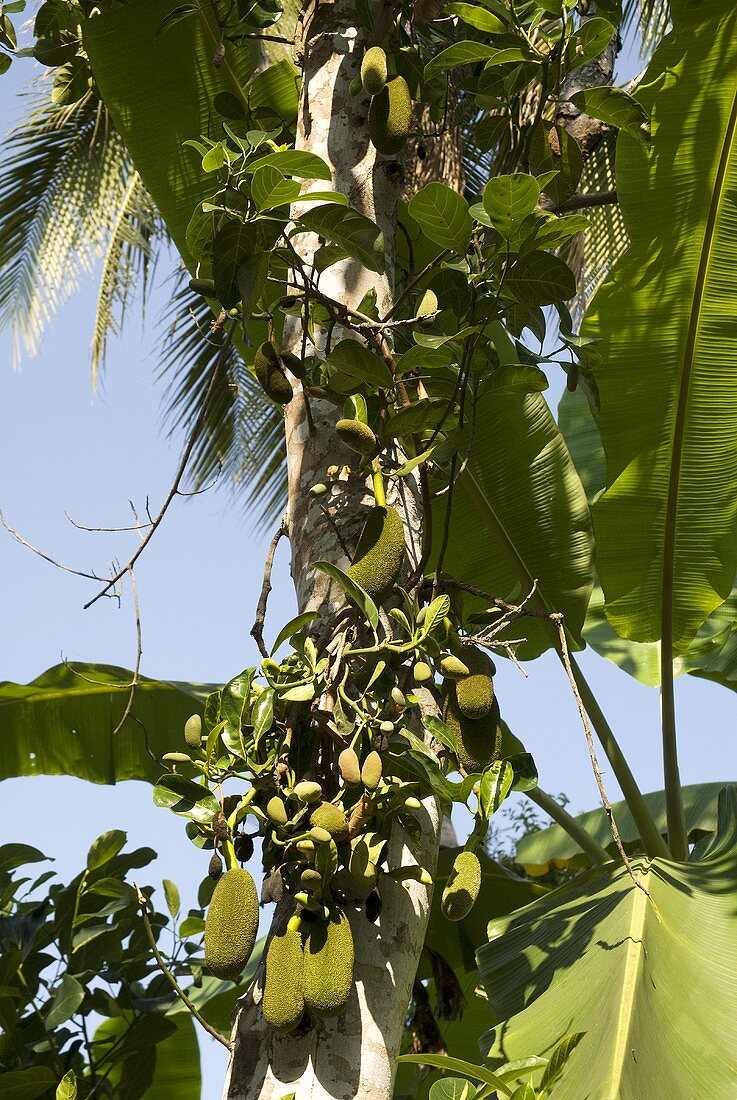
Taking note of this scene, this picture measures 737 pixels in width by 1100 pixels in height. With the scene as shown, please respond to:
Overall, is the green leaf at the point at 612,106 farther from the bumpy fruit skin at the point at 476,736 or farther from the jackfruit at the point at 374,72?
the bumpy fruit skin at the point at 476,736

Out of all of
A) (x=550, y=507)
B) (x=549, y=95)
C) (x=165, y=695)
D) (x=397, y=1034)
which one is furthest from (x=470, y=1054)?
(x=549, y=95)

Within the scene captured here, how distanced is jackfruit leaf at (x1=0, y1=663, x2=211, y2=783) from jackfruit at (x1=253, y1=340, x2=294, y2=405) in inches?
57.9

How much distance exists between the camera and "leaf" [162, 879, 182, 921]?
6.94ft

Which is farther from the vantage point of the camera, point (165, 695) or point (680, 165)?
point (165, 695)

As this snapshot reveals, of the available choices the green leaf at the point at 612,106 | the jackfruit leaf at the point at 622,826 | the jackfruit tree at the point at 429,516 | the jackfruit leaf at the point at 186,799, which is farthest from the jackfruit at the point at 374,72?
the jackfruit leaf at the point at 622,826

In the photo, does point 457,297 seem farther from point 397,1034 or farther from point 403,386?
point 397,1034

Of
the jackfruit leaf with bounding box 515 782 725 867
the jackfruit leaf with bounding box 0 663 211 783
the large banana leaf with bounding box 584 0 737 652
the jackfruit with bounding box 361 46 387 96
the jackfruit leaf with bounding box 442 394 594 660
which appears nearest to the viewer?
the jackfruit with bounding box 361 46 387 96

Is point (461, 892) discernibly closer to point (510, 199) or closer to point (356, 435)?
point (356, 435)

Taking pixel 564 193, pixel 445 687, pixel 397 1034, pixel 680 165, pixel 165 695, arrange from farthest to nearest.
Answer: pixel 165 695, pixel 680 165, pixel 564 193, pixel 445 687, pixel 397 1034

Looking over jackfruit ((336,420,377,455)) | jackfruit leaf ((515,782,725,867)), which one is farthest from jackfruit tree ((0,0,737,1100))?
jackfruit leaf ((515,782,725,867))

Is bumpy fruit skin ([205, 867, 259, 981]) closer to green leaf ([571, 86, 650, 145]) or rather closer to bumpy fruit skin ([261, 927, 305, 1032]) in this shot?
bumpy fruit skin ([261, 927, 305, 1032])

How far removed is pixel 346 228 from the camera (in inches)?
47.4

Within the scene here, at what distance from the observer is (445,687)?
1149mm

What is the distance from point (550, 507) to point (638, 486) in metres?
0.18
